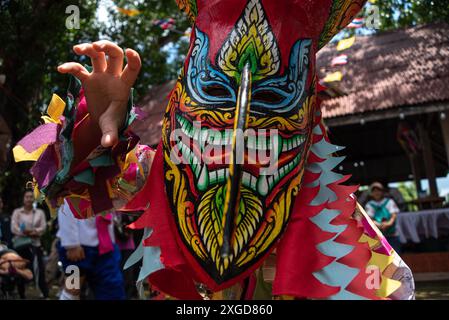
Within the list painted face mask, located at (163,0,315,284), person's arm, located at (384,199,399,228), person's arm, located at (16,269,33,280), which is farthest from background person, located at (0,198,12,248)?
painted face mask, located at (163,0,315,284)

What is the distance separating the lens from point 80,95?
171 centimetres

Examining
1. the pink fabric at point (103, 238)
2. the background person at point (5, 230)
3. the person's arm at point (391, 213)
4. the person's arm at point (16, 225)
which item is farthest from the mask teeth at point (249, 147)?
the person's arm at point (16, 225)

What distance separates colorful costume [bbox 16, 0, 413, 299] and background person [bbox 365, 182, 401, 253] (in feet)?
16.4

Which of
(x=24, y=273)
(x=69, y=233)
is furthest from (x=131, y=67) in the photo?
(x=24, y=273)

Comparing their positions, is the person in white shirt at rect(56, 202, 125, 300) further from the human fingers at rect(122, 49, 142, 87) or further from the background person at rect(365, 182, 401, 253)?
the background person at rect(365, 182, 401, 253)

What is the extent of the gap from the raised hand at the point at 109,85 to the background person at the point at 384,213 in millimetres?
5247

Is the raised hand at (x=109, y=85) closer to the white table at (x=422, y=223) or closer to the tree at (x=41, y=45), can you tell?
the tree at (x=41, y=45)

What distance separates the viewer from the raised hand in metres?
1.58

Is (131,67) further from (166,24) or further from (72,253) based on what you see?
(166,24)

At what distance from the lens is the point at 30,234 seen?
271 inches

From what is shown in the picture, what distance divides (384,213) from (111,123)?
548 centimetres

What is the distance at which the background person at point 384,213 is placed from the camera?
644 centimetres
